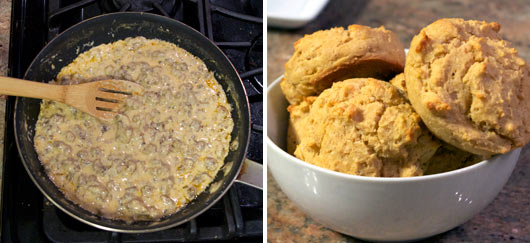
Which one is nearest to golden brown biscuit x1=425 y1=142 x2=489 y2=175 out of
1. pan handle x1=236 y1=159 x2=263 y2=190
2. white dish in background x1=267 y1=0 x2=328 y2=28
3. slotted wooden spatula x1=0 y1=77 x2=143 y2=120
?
pan handle x1=236 y1=159 x2=263 y2=190

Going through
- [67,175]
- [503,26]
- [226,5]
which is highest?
[226,5]

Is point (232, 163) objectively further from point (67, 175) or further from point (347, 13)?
point (347, 13)

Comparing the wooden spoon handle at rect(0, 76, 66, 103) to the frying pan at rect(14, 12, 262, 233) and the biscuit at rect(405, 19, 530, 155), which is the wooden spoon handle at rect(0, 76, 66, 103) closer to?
the frying pan at rect(14, 12, 262, 233)

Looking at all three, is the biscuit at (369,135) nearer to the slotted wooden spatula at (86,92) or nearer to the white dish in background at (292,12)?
the slotted wooden spatula at (86,92)

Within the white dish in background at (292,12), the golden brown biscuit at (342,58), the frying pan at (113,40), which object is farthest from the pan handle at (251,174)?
the white dish in background at (292,12)

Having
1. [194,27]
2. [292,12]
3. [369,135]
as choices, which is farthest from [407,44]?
[369,135]

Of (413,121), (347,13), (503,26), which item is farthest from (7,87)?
(503,26)
